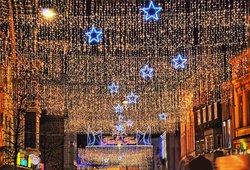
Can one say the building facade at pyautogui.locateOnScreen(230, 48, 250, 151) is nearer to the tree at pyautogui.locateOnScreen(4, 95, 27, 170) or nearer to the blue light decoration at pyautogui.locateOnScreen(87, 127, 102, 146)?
the tree at pyautogui.locateOnScreen(4, 95, 27, 170)

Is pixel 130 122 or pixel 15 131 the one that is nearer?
pixel 15 131

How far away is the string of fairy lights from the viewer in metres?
20.3

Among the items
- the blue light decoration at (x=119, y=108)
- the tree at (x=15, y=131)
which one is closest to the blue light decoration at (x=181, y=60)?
the tree at (x=15, y=131)

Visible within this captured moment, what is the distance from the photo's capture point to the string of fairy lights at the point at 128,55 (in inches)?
800

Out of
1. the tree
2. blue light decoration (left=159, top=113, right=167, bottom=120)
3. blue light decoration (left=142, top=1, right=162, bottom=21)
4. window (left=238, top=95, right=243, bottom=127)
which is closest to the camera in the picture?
blue light decoration (left=142, top=1, right=162, bottom=21)

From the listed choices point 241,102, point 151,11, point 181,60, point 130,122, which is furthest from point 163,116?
point 151,11

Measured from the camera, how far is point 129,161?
282 ft

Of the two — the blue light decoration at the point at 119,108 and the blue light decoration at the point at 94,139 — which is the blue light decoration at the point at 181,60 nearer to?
the blue light decoration at the point at 119,108

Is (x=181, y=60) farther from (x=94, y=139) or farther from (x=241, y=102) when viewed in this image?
(x=94, y=139)

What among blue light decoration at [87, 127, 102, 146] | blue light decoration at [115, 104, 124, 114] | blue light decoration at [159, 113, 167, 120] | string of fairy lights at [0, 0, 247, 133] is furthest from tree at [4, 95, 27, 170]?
blue light decoration at [87, 127, 102, 146]

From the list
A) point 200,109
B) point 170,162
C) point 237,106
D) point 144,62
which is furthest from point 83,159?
point 144,62

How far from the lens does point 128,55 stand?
2989 cm

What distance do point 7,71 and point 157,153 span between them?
58.2 m

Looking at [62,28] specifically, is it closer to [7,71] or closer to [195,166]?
[195,166]
